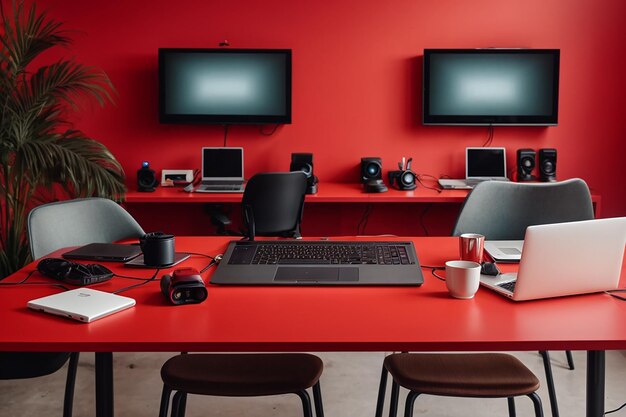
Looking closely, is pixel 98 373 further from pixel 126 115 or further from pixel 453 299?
pixel 126 115

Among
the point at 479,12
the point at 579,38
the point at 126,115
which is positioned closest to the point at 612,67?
the point at 579,38

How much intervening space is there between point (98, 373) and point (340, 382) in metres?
1.60

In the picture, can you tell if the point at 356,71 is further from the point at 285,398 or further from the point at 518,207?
the point at 285,398

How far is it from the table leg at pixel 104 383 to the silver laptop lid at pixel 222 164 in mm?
2906

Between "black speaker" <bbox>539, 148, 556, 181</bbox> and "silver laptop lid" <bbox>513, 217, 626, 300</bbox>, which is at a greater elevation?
"black speaker" <bbox>539, 148, 556, 181</bbox>

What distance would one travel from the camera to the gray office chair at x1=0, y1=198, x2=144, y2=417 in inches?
76.9

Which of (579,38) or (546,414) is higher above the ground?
(579,38)

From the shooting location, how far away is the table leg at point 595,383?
1521mm

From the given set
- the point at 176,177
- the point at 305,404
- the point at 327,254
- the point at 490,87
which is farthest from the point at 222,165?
the point at 305,404

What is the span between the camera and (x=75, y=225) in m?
2.47

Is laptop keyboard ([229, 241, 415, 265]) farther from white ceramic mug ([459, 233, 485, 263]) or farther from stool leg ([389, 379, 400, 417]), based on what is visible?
stool leg ([389, 379, 400, 417])

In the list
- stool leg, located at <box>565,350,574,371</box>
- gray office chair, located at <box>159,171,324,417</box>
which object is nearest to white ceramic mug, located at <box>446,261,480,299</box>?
gray office chair, located at <box>159,171,324,417</box>

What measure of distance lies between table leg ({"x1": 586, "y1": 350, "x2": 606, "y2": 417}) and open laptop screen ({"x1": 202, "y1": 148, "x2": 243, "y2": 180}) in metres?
3.18

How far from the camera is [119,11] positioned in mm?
4430
